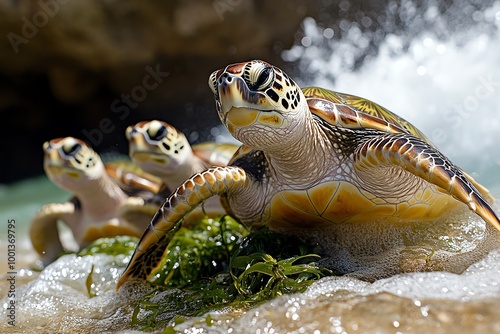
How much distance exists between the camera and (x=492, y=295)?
119 centimetres

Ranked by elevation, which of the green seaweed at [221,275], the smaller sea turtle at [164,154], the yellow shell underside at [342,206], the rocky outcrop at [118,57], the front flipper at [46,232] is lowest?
the green seaweed at [221,275]

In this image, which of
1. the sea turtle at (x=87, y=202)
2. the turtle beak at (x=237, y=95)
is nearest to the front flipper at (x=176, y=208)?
the turtle beak at (x=237, y=95)

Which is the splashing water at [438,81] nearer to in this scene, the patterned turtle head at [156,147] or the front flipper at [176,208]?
the patterned turtle head at [156,147]

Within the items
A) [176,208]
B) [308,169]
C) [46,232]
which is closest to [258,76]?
[308,169]

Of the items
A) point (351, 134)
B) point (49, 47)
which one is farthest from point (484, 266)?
point (49, 47)

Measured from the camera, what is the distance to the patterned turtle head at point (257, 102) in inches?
58.7

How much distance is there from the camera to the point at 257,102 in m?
1.51

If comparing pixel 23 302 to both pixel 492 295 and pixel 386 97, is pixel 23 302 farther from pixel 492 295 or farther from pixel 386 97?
pixel 386 97

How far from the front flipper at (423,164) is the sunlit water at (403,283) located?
0.16 meters

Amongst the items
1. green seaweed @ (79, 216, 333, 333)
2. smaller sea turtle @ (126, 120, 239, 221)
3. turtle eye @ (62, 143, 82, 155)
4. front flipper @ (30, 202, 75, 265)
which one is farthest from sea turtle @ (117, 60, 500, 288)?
front flipper @ (30, 202, 75, 265)

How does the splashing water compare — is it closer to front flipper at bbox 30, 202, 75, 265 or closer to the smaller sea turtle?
the smaller sea turtle

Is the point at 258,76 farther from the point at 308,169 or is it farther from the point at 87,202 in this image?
the point at 87,202

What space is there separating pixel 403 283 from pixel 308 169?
53cm

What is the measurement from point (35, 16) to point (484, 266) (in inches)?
237
